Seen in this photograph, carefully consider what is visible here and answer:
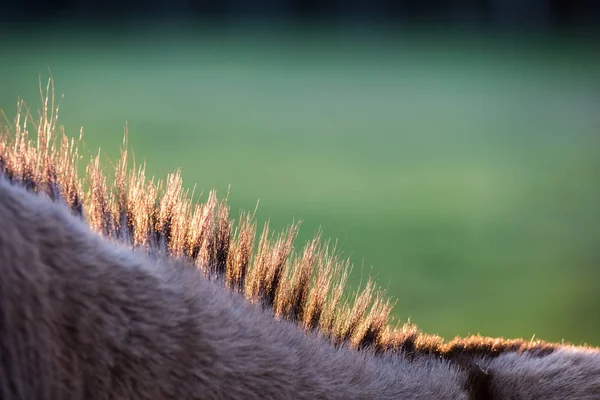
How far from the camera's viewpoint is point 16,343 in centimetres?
41

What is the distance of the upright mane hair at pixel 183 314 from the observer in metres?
0.43

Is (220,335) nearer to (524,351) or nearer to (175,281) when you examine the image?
(175,281)

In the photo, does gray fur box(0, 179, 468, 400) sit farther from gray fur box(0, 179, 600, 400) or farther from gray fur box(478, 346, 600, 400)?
gray fur box(478, 346, 600, 400)

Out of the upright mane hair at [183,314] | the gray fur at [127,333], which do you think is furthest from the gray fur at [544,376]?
the gray fur at [127,333]

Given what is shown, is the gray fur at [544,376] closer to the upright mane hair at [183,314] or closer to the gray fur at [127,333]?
the upright mane hair at [183,314]

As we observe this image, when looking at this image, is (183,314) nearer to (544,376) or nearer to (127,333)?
(127,333)

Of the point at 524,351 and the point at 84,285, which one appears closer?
the point at 84,285

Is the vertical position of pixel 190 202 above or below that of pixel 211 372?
above

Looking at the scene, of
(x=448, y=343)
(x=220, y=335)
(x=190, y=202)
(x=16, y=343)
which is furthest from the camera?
(x=448, y=343)

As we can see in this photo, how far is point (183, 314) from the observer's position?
49 centimetres

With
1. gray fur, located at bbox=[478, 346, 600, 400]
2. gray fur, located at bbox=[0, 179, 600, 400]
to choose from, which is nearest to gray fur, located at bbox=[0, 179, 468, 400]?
gray fur, located at bbox=[0, 179, 600, 400]

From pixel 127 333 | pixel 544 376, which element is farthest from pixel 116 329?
pixel 544 376

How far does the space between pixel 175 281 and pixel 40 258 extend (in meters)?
0.11

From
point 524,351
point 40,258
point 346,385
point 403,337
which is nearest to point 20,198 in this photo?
point 40,258
